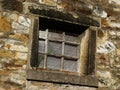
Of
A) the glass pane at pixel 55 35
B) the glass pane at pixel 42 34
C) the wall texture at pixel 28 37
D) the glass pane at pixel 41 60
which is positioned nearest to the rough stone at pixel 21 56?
the wall texture at pixel 28 37

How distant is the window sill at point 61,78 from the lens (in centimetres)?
497

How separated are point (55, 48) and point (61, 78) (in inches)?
19.1

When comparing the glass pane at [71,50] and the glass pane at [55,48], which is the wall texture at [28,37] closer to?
the glass pane at [71,50]

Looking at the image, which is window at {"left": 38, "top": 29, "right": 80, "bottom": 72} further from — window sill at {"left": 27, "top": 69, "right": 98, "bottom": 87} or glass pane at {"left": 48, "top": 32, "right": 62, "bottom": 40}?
window sill at {"left": 27, "top": 69, "right": 98, "bottom": 87}

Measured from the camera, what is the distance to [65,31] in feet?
18.2

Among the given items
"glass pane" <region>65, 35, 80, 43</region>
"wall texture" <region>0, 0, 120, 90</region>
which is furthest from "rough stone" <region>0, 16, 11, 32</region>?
"glass pane" <region>65, 35, 80, 43</region>

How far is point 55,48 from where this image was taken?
17.7ft

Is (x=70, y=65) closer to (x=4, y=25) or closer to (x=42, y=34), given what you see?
(x=42, y=34)

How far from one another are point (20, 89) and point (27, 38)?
27.7 inches

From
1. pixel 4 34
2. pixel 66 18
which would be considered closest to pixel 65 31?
pixel 66 18

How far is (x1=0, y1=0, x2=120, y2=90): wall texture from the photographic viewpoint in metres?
4.87

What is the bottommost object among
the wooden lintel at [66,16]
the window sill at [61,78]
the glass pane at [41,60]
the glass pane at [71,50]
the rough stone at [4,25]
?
the window sill at [61,78]

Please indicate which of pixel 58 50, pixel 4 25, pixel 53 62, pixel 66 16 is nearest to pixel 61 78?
pixel 53 62

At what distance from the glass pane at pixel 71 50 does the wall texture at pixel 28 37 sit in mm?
334
